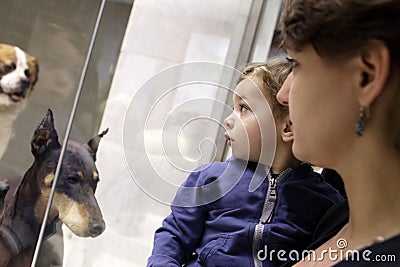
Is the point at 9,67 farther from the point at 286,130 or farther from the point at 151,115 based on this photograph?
the point at 286,130

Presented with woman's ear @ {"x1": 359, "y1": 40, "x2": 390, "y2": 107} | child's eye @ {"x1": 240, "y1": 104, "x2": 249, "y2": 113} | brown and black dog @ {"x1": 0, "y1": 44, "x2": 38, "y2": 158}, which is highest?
woman's ear @ {"x1": 359, "y1": 40, "x2": 390, "y2": 107}

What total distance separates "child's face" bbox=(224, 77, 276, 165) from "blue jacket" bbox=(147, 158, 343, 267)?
0.07 ft

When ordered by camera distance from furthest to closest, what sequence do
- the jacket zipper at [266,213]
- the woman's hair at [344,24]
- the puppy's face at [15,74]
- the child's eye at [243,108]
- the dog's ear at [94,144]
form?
1. the dog's ear at [94,144]
2. the puppy's face at [15,74]
3. the child's eye at [243,108]
4. the jacket zipper at [266,213]
5. the woman's hair at [344,24]

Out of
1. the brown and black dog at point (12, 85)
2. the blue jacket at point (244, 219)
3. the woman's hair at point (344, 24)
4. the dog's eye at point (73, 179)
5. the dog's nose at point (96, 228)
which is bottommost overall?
the dog's nose at point (96, 228)

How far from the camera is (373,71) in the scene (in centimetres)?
43

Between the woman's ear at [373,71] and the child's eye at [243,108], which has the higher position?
the woman's ear at [373,71]

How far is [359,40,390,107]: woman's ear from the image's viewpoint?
1.39 feet

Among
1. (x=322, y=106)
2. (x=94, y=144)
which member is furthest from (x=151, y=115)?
(x=322, y=106)

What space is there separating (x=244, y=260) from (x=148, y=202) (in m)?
0.59

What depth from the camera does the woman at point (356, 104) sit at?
1.39ft

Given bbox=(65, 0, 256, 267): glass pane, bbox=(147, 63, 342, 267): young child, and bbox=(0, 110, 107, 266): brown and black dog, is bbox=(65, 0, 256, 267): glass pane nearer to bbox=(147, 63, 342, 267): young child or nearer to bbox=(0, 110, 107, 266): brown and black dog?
bbox=(0, 110, 107, 266): brown and black dog

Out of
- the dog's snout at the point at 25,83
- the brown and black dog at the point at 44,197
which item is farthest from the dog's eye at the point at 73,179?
the dog's snout at the point at 25,83

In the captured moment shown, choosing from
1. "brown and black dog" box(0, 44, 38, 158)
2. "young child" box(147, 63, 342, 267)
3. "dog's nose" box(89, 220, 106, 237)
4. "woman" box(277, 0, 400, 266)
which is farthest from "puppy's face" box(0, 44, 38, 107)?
"woman" box(277, 0, 400, 266)

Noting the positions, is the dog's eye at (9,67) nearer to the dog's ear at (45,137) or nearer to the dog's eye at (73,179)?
the dog's ear at (45,137)
